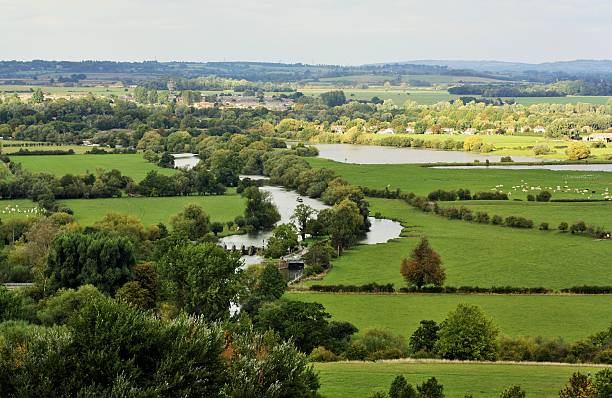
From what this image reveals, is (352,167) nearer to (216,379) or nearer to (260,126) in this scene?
(260,126)

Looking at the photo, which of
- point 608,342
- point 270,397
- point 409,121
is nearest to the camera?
point 270,397

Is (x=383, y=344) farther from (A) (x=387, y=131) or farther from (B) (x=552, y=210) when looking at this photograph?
(A) (x=387, y=131)

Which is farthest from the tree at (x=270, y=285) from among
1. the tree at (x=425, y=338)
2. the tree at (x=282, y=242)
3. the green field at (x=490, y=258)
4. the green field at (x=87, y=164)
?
the green field at (x=87, y=164)

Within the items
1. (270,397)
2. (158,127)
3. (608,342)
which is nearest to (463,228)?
(608,342)

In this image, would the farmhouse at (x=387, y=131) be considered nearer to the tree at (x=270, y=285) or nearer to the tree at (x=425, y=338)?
the tree at (x=270, y=285)

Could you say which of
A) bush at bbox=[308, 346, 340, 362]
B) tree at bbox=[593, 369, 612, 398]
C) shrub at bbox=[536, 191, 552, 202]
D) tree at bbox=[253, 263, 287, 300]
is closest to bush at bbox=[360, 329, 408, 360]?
bush at bbox=[308, 346, 340, 362]

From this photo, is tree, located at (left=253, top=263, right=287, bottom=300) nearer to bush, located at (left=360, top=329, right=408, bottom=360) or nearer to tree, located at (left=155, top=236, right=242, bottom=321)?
tree, located at (left=155, top=236, right=242, bottom=321)
